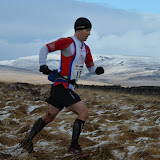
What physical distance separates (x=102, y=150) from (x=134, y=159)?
57 cm

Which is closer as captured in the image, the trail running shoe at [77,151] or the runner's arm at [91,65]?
the trail running shoe at [77,151]

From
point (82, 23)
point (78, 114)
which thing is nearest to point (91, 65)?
point (82, 23)

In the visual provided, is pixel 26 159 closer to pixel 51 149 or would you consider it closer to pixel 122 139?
pixel 51 149

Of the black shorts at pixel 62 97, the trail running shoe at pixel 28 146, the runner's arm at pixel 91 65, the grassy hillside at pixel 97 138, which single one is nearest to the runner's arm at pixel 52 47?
the black shorts at pixel 62 97

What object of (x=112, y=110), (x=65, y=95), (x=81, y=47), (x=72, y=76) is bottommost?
(x=112, y=110)

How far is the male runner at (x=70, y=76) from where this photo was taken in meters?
3.61

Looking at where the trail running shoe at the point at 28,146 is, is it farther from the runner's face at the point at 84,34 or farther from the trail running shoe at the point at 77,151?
the runner's face at the point at 84,34

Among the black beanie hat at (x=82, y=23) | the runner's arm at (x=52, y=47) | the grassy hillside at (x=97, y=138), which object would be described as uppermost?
the black beanie hat at (x=82, y=23)

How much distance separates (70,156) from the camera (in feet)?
12.1

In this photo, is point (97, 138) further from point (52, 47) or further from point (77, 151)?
point (52, 47)

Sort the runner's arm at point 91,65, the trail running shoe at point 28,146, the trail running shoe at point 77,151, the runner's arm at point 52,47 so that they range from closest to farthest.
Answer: the trail running shoe at point 77,151 < the runner's arm at point 52,47 < the trail running shoe at point 28,146 < the runner's arm at point 91,65

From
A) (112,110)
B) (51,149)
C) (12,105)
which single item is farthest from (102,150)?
(12,105)

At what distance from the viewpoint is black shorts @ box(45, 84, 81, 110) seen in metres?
3.61

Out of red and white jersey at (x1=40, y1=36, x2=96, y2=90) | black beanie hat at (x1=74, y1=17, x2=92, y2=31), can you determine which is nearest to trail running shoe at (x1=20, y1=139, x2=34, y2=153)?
red and white jersey at (x1=40, y1=36, x2=96, y2=90)
